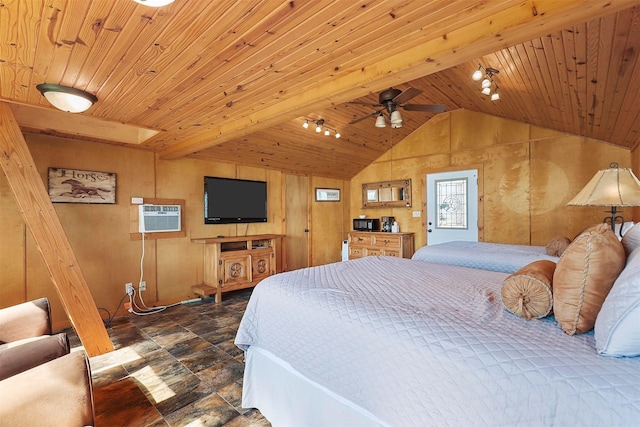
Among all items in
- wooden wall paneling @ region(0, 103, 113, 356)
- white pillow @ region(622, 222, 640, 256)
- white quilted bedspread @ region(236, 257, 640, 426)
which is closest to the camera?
white quilted bedspread @ region(236, 257, 640, 426)

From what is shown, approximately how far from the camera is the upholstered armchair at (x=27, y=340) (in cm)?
136

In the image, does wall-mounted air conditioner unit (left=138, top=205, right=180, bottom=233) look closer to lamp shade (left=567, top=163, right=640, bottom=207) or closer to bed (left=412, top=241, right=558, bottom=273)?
bed (left=412, top=241, right=558, bottom=273)

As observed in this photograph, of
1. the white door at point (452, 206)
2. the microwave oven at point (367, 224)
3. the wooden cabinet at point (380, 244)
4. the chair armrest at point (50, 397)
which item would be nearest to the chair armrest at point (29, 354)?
the chair armrest at point (50, 397)

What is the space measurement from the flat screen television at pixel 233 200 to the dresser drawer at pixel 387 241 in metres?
2.15

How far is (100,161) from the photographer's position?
11.2 feet

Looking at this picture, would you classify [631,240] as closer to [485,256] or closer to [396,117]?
[485,256]

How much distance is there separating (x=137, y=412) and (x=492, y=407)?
202 centimetres

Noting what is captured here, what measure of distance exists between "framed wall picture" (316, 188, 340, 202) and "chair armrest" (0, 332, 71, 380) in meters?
4.73

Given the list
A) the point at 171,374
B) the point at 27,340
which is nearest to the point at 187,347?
the point at 171,374

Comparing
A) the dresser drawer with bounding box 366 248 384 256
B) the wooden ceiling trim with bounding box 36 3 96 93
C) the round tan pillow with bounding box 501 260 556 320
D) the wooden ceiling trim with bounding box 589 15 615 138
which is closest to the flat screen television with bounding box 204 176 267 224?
the dresser drawer with bounding box 366 248 384 256

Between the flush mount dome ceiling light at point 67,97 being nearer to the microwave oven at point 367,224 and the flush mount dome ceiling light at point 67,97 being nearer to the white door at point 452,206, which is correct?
the microwave oven at point 367,224

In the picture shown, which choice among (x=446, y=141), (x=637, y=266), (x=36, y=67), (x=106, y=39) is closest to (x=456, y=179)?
(x=446, y=141)

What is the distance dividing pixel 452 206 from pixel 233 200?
3734 mm

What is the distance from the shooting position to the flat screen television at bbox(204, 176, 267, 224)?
4.29 metres
